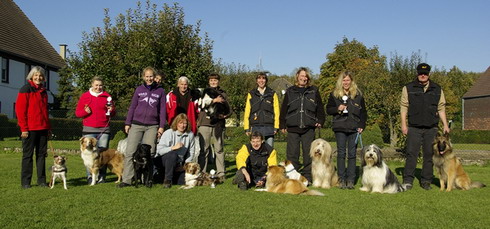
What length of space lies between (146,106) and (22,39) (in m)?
26.4

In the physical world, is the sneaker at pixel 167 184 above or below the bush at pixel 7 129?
below

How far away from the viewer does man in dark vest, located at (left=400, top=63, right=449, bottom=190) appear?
7336 millimetres

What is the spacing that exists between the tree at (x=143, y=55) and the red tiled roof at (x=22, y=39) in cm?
1390

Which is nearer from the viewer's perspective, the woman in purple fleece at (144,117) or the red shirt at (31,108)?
the red shirt at (31,108)

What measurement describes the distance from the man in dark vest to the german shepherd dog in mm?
174

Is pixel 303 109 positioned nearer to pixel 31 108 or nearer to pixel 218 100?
pixel 218 100

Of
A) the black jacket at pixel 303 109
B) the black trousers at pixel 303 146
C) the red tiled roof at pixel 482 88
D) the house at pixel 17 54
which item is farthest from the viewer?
the red tiled roof at pixel 482 88

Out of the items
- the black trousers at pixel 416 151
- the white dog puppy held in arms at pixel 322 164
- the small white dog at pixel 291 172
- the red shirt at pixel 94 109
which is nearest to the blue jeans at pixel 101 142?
the red shirt at pixel 94 109

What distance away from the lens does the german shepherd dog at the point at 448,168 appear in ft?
23.7

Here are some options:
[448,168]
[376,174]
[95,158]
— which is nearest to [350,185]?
[376,174]

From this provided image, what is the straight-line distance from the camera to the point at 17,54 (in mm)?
27016

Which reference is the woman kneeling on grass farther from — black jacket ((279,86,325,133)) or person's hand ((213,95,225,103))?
black jacket ((279,86,325,133))

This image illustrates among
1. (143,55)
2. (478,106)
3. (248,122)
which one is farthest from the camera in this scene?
(478,106)

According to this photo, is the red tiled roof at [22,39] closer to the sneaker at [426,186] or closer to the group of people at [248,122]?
the group of people at [248,122]
